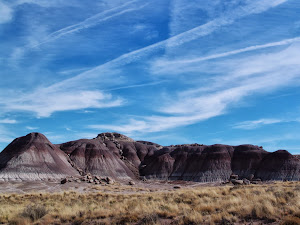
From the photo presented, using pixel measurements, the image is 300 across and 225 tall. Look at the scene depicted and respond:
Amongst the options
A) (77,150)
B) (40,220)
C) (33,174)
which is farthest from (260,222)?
(77,150)

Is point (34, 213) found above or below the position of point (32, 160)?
below

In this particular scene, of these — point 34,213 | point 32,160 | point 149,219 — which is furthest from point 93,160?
point 149,219

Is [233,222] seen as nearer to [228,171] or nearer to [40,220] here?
[40,220]

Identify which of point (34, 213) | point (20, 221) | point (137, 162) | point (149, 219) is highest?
point (137, 162)

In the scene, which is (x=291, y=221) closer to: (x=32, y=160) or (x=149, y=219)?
(x=149, y=219)

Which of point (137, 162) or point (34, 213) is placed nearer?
point (34, 213)

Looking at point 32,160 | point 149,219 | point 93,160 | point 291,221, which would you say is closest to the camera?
point 291,221

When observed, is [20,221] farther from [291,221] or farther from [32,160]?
[32,160]

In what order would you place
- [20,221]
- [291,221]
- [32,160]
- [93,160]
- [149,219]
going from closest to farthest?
[291,221], [149,219], [20,221], [32,160], [93,160]

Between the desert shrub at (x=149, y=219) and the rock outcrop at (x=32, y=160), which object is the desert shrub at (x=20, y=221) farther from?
the rock outcrop at (x=32, y=160)

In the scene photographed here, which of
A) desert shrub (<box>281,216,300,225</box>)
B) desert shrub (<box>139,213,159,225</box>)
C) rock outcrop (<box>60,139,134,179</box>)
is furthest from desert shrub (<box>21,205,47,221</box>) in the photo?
rock outcrop (<box>60,139,134,179</box>)

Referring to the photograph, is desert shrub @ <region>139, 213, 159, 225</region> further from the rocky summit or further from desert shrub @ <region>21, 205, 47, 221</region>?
the rocky summit

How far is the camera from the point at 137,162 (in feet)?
385

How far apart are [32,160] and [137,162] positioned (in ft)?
181
